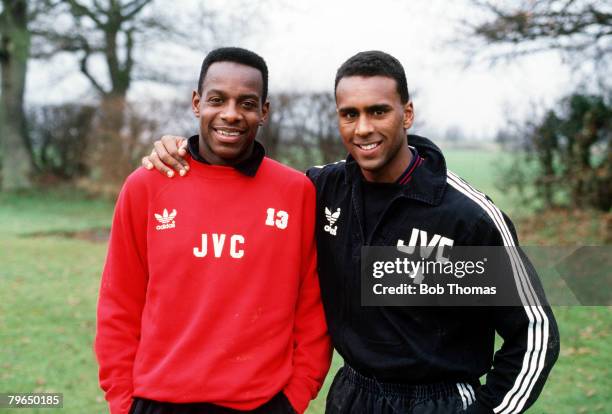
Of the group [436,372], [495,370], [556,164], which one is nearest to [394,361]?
[436,372]

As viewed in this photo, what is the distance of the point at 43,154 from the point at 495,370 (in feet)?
65.6

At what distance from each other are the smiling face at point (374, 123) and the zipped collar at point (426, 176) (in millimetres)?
105

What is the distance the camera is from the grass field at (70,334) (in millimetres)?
5125

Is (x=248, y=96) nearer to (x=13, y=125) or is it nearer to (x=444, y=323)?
(x=444, y=323)

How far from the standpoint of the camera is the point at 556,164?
12.2m

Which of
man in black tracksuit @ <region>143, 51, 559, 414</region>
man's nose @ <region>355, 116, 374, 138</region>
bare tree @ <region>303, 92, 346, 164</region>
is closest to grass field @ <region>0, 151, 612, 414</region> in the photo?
man in black tracksuit @ <region>143, 51, 559, 414</region>

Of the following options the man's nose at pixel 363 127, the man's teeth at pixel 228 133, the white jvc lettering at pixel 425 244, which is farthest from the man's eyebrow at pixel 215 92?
the white jvc lettering at pixel 425 244

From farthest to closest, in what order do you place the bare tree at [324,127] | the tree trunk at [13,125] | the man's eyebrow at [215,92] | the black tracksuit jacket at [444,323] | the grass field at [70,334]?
the tree trunk at [13,125] < the bare tree at [324,127] < the grass field at [70,334] < the man's eyebrow at [215,92] < the black tracksuit jacket at [444,323]

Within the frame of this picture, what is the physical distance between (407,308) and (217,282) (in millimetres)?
812

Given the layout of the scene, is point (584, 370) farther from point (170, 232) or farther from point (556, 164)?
point (556, 164)

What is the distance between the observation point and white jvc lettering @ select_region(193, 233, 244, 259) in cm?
264

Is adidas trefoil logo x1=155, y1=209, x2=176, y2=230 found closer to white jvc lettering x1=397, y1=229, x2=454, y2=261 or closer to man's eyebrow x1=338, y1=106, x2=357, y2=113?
man's eyebrow x1=338, y1=106, x2=357, y2=113

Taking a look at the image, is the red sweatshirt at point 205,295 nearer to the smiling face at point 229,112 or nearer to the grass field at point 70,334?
the smiling face at point 229,112

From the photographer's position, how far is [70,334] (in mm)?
6566
